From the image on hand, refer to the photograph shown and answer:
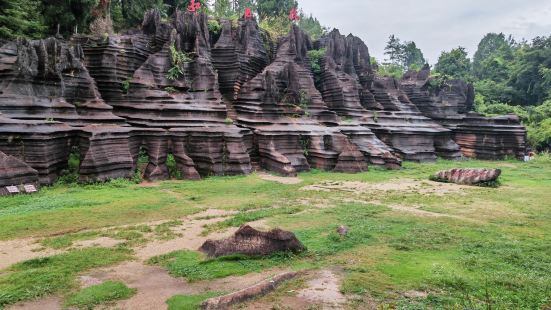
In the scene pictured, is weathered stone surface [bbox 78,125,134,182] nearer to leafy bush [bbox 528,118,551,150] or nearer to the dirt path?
the dirt path

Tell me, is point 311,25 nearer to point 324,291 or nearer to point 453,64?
point 453,64

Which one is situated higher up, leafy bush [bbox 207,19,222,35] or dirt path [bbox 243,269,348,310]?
leafy bush [bbox 207,19,222,35]

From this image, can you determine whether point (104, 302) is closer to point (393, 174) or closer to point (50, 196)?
point (50, 196)

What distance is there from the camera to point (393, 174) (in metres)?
21.1

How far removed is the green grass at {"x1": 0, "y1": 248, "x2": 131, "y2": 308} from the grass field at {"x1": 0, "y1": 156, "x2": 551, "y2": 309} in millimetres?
18

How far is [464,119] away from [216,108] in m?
20.1

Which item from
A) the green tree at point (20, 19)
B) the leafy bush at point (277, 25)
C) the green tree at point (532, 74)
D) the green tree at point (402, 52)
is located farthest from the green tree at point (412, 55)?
the green tree at point (20, 19)

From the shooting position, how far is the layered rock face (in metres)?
28.8

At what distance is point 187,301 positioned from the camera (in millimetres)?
5945

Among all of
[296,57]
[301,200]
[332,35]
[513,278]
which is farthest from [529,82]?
[513,278]

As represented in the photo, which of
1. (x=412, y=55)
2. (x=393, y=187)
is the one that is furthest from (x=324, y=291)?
(x=412, y=55)

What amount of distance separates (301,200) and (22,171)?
935cm

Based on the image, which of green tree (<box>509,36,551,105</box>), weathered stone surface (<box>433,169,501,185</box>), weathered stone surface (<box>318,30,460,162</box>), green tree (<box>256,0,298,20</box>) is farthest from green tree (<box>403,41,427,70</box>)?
weathered stone surface (<box>433,169,501,185</box>)

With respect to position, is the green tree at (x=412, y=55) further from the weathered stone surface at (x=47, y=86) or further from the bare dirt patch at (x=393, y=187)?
the weathered stone surface at (x=47, y=86)
